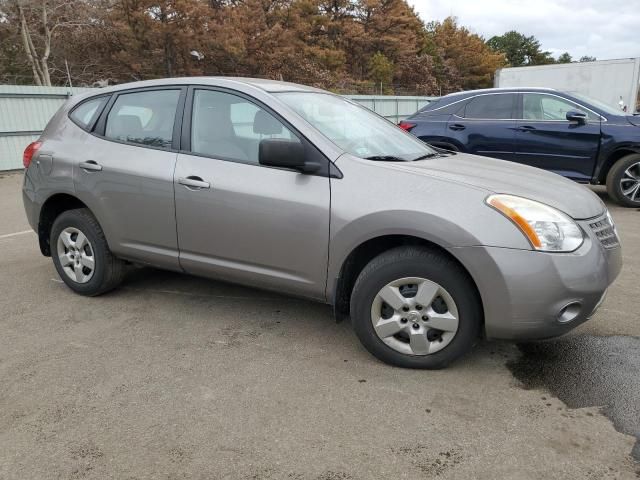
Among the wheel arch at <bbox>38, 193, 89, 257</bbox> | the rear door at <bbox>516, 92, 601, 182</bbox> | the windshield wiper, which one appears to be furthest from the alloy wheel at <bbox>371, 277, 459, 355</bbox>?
the rear door at <bbox>516, 92, 601, 182</bbox>

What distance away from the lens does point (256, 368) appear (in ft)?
10.1

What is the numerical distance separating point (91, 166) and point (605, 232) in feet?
11.2

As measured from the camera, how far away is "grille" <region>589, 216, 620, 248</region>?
2.87 metres

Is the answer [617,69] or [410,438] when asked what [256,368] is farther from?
[617,69]

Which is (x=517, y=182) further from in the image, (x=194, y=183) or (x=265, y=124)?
(x=194, y=183)

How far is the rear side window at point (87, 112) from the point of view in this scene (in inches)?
162

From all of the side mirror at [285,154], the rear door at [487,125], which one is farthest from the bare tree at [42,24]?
the side mirror at [285,154]

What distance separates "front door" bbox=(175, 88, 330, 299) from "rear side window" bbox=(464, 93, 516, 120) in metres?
5.52

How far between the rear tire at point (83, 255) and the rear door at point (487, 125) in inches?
222

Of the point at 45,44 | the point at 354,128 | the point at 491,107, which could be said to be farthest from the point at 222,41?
the point at 354,128

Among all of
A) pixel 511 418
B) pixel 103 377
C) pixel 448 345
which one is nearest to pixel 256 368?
pixel 103 377

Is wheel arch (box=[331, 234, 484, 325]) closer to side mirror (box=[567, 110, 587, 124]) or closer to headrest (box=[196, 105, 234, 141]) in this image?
headrest (box=[196, 105, 234, 141])

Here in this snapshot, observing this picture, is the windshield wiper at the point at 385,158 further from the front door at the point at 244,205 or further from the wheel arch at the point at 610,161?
the wheel arch at the point at 610,161

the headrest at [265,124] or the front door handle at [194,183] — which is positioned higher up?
the headrest at [265,124]
